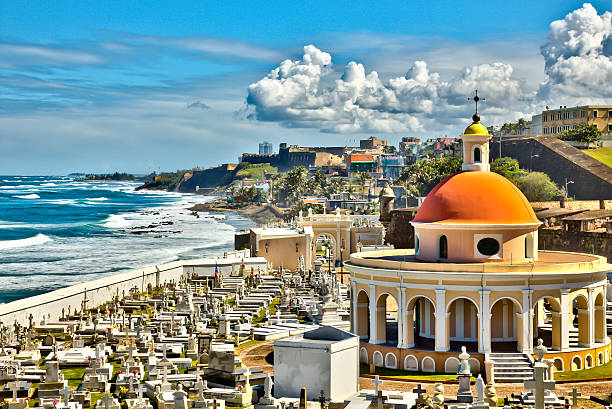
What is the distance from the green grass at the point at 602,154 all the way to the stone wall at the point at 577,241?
32427 mm

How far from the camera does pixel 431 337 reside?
1153 inches

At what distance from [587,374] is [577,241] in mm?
33690

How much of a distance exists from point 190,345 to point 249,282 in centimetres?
1879

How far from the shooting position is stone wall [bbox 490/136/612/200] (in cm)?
8219

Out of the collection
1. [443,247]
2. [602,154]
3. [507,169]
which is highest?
[602,154]

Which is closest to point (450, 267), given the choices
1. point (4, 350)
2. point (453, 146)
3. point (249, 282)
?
point (4, 350)

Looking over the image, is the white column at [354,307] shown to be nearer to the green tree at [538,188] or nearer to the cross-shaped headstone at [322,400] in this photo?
the cross-shaped headstone at [322,400]

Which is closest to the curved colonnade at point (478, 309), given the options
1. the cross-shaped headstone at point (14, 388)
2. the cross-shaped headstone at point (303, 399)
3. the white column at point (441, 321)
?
the white column at point (441, 321)

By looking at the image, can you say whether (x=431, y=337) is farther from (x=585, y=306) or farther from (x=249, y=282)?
(x=249, y=282)

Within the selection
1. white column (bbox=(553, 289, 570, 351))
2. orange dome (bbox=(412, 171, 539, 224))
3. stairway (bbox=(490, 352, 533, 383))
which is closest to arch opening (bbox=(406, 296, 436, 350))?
stairway (bbox=(490, 352, 533, 383))

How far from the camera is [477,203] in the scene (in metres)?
28.8

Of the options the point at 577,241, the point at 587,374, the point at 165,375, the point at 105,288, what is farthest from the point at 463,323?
the point at 577,241

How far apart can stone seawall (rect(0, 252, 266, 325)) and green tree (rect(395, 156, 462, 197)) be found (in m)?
49.1

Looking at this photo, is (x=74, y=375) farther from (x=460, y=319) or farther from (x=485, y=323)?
(x=485, y=323)
